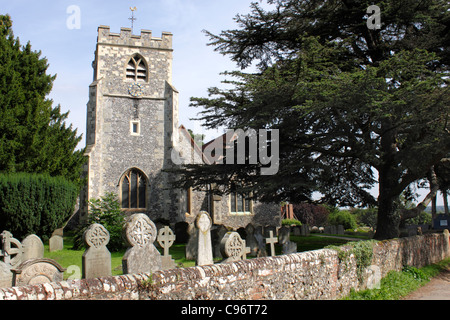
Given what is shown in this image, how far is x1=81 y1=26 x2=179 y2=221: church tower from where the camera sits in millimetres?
20844

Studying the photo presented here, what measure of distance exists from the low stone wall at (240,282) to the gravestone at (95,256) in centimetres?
334

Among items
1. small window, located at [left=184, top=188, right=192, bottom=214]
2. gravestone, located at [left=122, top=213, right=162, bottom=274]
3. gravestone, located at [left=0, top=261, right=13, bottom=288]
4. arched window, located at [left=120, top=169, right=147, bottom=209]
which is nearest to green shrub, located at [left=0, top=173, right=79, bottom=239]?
arched window, located at [left=120, top=169, right=147, bottom=209]

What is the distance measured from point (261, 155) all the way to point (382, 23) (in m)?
6.26

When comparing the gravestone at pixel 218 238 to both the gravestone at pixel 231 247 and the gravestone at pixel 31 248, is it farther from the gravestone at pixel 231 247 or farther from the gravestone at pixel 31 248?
the gravestone at pixel 31 248

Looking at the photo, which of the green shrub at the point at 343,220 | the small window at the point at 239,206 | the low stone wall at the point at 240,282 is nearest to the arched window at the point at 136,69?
the small window at the point at 239,206

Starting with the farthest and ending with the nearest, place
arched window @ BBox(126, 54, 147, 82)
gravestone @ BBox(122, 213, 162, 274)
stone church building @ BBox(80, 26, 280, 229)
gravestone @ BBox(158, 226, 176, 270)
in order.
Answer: arched window @ BBox(126, 54, 147, 82)
stone church building @ BBox(80, 26, 280, 229)
gravestone @ BBox(158, 226, 176, 270)
gravestone @ BBox(122, 213, 162, 274)

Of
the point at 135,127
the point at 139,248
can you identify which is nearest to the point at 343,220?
the point at 135,127

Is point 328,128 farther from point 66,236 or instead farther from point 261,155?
point 66,236

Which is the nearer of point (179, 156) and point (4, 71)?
point (4, 71)

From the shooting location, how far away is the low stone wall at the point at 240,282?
384cm

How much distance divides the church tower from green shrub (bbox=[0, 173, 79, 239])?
5.70m

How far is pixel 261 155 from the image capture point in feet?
44.1

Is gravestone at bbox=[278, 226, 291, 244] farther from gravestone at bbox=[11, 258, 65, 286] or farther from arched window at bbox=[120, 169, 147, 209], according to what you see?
gravestone at bbox=[11, 258, 65, 286]
